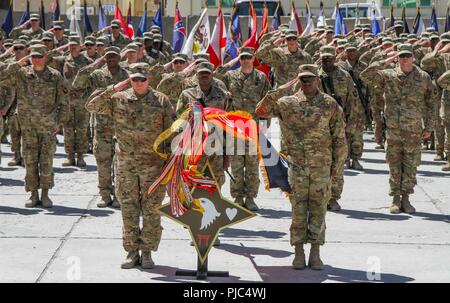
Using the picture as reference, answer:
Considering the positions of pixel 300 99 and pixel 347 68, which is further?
pixel 347 68

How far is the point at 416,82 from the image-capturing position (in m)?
13.4

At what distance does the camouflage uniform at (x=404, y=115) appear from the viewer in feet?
44.0

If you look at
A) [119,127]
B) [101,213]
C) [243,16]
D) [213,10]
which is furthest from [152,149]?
[213,10]

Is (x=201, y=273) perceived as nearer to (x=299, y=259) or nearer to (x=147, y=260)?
(x=147, y=260)

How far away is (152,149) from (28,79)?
3994 mm

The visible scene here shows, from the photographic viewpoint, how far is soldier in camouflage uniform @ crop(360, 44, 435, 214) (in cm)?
1340

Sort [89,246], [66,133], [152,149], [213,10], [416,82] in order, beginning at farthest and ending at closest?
[213,10], [66,133], [416,82], [89,246], [152,149]

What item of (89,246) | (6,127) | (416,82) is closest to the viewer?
(89,246)

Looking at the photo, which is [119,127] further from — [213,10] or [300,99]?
[213,10]

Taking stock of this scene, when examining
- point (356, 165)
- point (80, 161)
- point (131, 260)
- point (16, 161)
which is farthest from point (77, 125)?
point (131, 260)

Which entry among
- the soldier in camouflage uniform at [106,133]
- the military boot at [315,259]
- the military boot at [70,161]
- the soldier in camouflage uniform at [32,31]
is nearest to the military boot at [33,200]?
the soldier in camouflage uniform at [106,133]

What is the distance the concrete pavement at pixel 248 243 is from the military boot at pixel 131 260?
0.38 feet

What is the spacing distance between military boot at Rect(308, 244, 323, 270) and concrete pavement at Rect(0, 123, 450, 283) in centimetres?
8

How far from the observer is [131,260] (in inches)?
408
